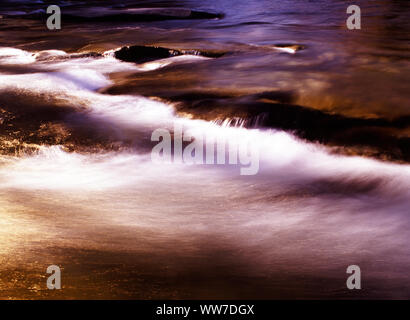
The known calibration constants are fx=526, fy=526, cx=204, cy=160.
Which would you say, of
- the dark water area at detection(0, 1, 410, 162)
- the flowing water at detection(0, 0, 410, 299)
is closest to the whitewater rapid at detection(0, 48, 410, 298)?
the flowing water at detection(0, 0, 410, 299)

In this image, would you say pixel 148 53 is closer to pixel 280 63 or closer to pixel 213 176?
pixel 280 63

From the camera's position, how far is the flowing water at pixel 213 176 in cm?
212

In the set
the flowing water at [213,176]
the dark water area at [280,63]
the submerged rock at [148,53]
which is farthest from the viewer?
the submerged rock at [148,53]

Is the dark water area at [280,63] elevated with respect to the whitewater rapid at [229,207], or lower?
elevated

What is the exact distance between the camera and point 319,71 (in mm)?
5148

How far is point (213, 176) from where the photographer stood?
3271 millimetres

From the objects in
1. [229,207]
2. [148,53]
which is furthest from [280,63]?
[229,207]

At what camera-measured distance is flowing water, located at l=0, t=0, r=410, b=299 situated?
2.12 meters

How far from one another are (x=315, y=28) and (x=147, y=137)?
5119 millimetres

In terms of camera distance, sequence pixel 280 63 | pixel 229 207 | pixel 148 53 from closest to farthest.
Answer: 1. pixel 229 207
2. pixel 280 63
3. pixel 148 53

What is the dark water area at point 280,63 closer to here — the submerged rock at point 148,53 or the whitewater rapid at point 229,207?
the submerged rock at point 148,53

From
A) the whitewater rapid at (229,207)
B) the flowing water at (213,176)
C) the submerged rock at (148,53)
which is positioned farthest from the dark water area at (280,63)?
the whitewater rapid at (229,207)

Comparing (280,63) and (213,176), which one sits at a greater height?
(280,63)
